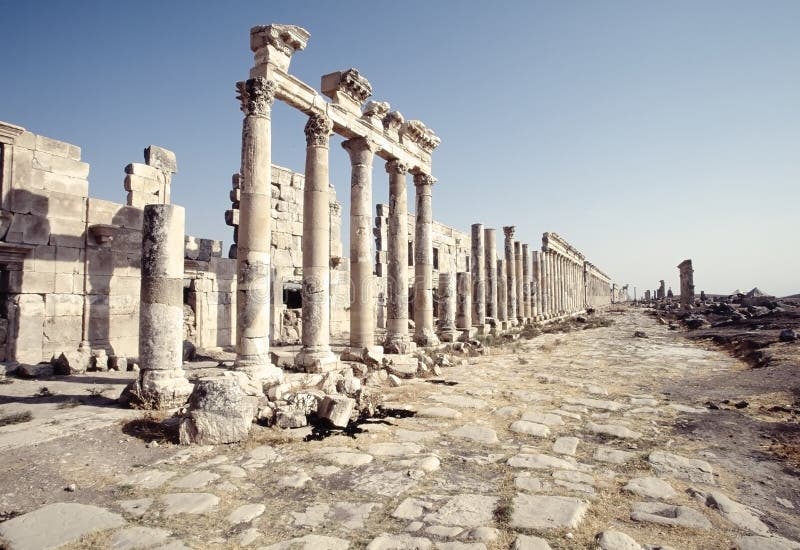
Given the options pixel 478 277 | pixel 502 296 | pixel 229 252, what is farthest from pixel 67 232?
pixel 502 296

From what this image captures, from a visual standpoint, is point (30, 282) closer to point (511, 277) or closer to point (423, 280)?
point (423, 280)

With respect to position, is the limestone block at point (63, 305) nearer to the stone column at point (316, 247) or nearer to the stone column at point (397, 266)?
the stone column at point (316, 247)

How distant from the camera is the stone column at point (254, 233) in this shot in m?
8.77

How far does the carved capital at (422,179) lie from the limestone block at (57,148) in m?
9.62

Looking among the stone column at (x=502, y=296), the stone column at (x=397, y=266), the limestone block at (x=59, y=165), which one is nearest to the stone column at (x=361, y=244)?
the stone column at (x=397, y=266)

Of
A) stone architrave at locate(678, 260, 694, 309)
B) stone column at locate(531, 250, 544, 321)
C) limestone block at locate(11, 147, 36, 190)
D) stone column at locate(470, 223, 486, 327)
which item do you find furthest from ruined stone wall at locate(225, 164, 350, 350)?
stone architrave at locate(678, 260, 694, 309)

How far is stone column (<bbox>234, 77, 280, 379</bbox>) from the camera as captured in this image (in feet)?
28.8

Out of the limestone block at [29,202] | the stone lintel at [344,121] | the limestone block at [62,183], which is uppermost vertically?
the stone lintel at [344,121]

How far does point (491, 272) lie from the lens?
78.3 feet

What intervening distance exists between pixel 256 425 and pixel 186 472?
154 cm

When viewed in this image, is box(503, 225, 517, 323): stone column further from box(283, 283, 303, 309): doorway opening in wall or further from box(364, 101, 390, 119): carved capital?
box(364, 101, 390, 119): carved capital

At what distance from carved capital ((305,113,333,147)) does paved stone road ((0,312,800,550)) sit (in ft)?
21.8

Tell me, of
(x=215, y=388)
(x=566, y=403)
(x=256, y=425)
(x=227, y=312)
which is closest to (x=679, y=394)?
(x=566, y=403)

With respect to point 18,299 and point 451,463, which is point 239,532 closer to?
point 451,463
